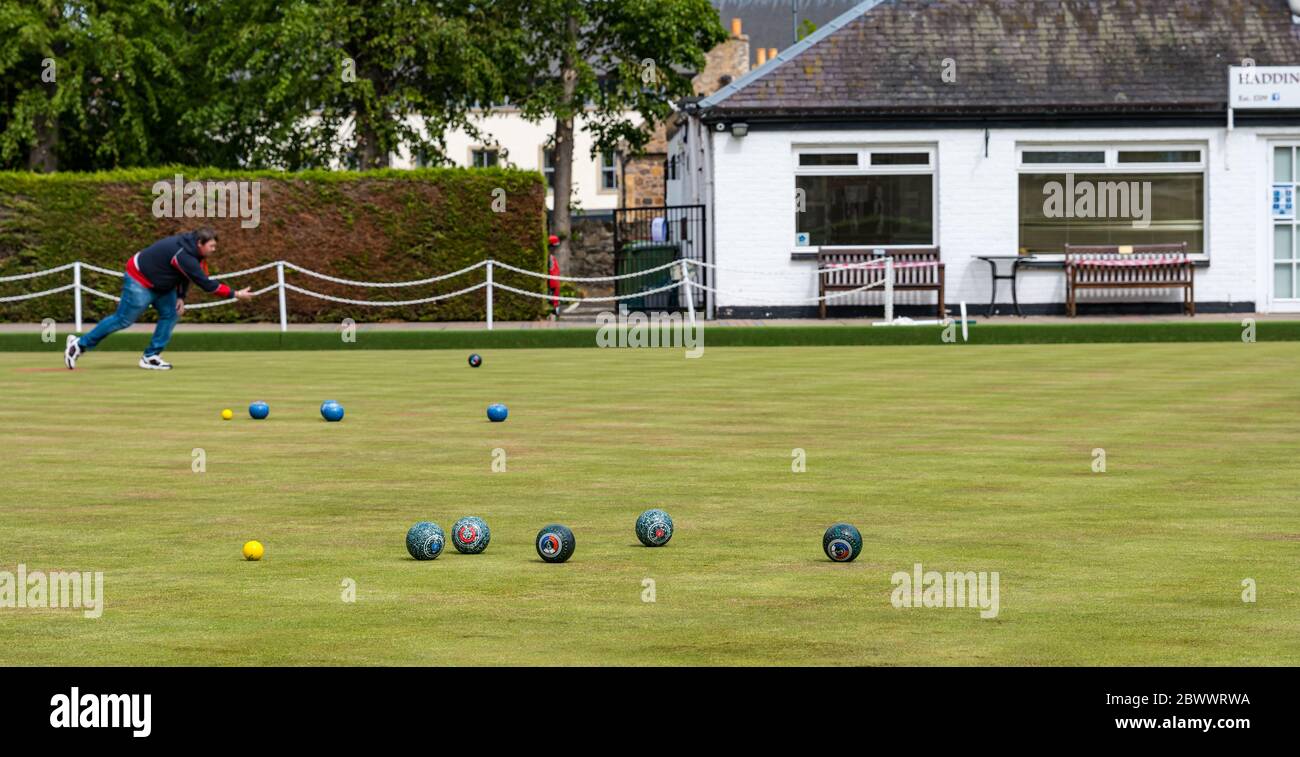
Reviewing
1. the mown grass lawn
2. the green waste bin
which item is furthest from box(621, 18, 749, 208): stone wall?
the mown grass lawn

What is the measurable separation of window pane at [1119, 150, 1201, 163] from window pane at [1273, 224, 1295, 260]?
1.69m

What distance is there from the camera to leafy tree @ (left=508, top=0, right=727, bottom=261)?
3334 centimetres

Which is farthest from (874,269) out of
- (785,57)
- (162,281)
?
(162,281)

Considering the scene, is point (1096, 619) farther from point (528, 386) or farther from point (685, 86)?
point (685, 86)

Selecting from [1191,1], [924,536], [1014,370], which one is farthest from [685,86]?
[924,536]

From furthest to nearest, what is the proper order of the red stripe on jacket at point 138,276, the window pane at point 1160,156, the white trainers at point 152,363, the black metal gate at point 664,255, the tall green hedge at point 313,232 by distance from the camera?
the black metal gate at point 664,255 → the window pane at point 1160,156 → the tall green hedge at point 313,232 → the white trainers at point 152,363 → the red stripe on jacket at point 138,276

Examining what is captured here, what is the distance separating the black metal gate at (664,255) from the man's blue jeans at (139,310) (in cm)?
1000

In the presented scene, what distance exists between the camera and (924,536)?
24.7 ft

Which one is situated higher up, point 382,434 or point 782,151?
point 782,151

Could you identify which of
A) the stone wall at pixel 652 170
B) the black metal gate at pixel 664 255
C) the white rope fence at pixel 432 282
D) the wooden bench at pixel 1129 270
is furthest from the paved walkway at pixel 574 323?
the stone wall at pixel 652 170

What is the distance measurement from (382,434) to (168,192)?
1652cm

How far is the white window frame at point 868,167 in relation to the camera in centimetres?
2798

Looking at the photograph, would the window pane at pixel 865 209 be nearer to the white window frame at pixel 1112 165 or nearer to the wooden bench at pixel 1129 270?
the white window frame at pixel 1112 165

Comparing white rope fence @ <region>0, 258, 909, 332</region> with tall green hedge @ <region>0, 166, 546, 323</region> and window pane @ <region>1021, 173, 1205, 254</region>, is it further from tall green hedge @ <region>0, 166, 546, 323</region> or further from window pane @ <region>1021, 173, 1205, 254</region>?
window pane @ <region>1021, 173, 1205, 254</region>
